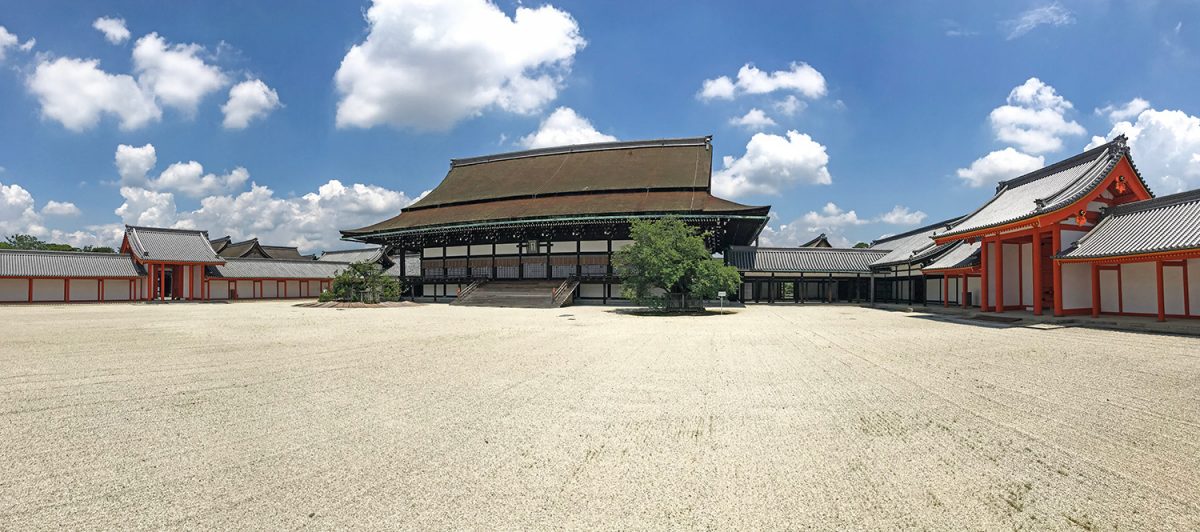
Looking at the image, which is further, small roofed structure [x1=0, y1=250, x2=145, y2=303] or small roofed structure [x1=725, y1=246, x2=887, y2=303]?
small roofed structure [x1=0, y1=250, x2=145, y2=303]

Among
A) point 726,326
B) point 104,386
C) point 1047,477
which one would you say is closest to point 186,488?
point 104,386

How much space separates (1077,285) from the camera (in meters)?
16.4

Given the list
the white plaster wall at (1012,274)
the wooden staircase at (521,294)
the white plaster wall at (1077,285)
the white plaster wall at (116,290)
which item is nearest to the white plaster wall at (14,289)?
the white plaster wall at (116,290)

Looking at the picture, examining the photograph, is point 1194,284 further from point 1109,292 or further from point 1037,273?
point 1037,273

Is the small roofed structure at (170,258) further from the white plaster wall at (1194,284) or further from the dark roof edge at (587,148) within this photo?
the white plaster wall at (1194,284)

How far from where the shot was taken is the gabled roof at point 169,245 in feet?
109

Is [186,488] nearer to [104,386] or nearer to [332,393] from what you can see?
[332,393]

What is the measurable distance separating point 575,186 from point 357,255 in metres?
26.5

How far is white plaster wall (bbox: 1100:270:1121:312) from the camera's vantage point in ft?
52.2

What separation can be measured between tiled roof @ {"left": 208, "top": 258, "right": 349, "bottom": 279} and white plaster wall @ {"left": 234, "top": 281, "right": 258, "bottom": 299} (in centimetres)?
78

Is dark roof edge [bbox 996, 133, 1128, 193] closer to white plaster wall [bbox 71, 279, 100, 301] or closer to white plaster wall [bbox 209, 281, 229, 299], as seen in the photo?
white plaster wall [bbox 209, 281, 229, 299]

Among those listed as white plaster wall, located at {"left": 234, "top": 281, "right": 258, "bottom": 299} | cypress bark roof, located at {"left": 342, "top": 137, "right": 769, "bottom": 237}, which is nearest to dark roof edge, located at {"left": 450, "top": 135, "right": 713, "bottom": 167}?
cypress bark roof, located at {"left": 342, "top": 137, "right": 769, "bottom": 237}

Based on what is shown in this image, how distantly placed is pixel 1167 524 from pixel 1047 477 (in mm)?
683

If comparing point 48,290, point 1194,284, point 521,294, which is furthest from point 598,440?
point 48,290
